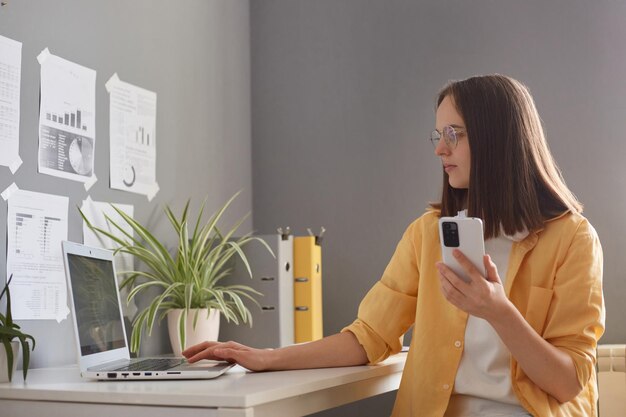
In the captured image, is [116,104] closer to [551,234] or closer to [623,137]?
[551,234]

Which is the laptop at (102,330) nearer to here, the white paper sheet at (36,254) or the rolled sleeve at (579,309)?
the white paper sheet at (36,254)

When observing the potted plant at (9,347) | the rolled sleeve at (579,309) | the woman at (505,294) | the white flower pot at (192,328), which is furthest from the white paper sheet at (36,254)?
the rolled sleeve at (579,309)

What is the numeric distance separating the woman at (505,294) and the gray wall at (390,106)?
42.4 inches

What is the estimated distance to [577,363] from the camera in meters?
1.64

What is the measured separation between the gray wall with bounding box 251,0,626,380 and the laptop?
1.24 meters

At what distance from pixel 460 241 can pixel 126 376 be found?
30.3 inches

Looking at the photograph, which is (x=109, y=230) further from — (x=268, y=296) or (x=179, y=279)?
(x=268, y=296)

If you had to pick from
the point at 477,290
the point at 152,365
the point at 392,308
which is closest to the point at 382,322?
the point at 392,308

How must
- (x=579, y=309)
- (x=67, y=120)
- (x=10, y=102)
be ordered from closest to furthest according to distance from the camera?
1. (x=579, y=309)
2. (x=10, y=102)
3. (x=67, y=120)

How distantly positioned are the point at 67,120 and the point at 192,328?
0.74 meters

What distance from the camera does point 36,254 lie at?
7.14 ft

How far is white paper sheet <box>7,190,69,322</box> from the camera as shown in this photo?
83.0 inches

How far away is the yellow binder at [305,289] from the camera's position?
2797mm

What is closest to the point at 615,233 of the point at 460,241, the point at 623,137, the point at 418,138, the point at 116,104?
the point at 623,137
